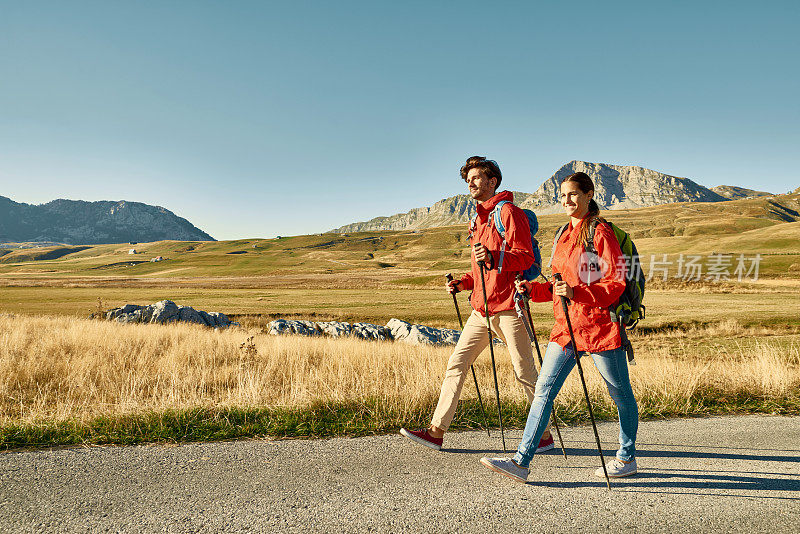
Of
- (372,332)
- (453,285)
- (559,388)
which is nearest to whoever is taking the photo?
(559,388)

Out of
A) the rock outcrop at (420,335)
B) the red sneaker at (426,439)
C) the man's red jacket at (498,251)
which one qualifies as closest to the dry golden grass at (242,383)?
the red sneaker at (426,439)

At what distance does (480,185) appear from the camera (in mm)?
5152

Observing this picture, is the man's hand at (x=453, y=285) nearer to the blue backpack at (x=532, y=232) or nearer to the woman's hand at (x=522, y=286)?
the blue backpack at (x=532, y=232)

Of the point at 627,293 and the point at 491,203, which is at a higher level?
the point at 491,203

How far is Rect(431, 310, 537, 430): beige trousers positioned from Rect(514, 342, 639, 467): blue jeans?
0.51 m

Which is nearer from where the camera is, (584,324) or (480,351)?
(584,324)

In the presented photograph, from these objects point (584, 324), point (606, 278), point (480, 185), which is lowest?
point (584, 324)

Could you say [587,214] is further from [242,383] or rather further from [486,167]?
[242,383]

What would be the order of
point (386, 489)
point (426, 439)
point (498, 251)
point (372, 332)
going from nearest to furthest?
point (386, 489) < point (498, 251) < point (426, 439) < point (372, 332)

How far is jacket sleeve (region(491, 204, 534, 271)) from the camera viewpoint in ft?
15.0

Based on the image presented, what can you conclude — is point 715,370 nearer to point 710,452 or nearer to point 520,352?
point 710,452

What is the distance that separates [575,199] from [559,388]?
1851 millimetres

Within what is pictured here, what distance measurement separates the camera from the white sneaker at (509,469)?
4160mm

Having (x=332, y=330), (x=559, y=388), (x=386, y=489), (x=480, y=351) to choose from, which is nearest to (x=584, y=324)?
(x=559, y=388)
